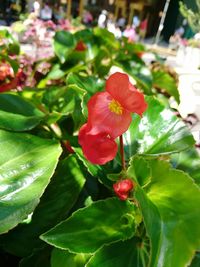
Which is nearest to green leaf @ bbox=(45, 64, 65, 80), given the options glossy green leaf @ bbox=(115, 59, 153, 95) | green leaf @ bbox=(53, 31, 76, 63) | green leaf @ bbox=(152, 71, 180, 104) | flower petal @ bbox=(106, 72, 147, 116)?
green leaf @ bbox=(53, 31, 76, 63)

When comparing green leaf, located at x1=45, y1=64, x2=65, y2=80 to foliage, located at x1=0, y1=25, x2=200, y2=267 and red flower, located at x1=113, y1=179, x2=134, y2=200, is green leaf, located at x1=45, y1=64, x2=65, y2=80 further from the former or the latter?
red flower, located at x1=113, y1=179, x2=134, y2=200

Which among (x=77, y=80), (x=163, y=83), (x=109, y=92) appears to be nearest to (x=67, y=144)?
(x=77, y=80)

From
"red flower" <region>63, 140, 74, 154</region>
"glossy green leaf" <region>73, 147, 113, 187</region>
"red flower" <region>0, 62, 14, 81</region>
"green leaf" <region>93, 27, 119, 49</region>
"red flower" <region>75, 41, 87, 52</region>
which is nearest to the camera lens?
"glossy green leaf" <region>73, 147, 113, 187</region>

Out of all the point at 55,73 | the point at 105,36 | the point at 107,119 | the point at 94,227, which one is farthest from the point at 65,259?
the point at 105,36

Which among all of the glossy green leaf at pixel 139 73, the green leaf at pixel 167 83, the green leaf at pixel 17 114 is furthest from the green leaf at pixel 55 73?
the green leaf at pixel 17 114

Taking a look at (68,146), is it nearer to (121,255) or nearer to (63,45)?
(121,255)

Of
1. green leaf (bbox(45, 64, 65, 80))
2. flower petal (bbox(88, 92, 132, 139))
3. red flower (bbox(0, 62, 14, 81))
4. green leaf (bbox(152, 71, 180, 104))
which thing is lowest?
green leaf (bbox(152, 71, 180, 104))
